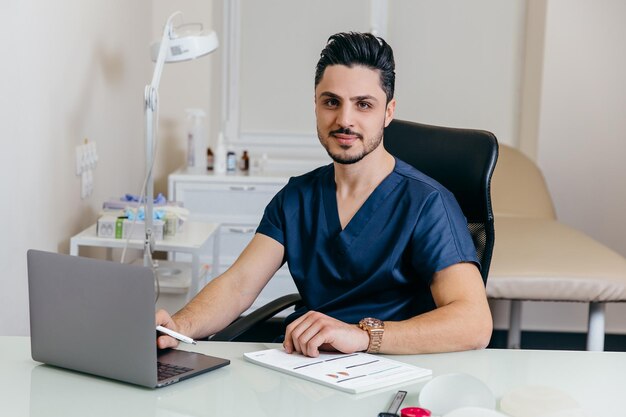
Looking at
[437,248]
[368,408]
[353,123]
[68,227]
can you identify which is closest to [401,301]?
[437,248]

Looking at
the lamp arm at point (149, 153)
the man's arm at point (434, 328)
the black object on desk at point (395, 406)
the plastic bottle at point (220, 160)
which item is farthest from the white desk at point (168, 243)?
the black object on desk at point (395, 406)

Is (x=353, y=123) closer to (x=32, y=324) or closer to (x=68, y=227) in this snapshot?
(x=32, y=324)

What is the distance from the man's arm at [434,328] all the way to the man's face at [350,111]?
0.31 metres

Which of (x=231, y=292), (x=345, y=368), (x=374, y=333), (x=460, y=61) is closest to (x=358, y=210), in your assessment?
(x=231, y=292)

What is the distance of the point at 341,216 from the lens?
2.01 m

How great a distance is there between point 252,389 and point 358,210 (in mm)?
666

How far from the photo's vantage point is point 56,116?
3.00 m

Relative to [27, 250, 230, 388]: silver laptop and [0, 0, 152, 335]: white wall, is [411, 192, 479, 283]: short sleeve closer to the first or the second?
[27, 250, 230, 388]: silver laptop

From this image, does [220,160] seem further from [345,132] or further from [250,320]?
[345,132]

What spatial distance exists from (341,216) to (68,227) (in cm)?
149

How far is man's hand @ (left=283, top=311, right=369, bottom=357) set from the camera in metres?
1.55

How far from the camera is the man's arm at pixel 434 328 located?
5.13ft

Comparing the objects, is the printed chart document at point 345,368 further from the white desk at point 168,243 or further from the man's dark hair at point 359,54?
the white desk at point 168,243

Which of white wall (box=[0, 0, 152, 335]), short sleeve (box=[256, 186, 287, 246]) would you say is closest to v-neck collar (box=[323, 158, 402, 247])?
short sleeve (box=[256, 186, 287, 246])
